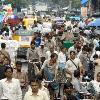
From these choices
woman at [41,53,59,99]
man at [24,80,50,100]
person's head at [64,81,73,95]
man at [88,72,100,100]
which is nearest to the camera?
man at [24,80,50,100]

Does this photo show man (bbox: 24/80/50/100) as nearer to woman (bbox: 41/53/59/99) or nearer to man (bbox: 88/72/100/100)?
man (bbox: 88/72/100/100)

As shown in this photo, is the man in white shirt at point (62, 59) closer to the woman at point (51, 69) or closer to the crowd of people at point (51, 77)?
the crowd of people at point (51, 77)

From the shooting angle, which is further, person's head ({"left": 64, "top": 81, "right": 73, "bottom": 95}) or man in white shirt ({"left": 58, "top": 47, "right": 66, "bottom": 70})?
man in white shirt ({"left": 58, "top": 47, "right": 66, "bottom": 70})

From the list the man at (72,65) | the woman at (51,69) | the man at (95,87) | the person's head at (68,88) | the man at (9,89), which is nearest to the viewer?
the man at (9,89)

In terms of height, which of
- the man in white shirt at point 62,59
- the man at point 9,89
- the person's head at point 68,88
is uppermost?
the man at point 9,89

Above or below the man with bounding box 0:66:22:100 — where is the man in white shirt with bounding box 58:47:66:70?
below

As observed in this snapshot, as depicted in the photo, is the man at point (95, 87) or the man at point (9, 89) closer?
the man at point (9, 89)

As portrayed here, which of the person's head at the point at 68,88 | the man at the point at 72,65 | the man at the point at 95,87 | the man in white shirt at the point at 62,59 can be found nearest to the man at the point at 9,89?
the person's head at the point at 68,88

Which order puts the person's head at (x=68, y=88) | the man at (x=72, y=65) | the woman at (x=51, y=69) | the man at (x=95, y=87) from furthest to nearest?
the man at (x=72, y=65) → the woman at (x=51, y=69) → the man at (x=95, y=87) → the person's head at (x=68, y=88)

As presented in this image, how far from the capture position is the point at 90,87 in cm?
1310

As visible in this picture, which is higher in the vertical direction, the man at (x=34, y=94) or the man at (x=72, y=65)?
the man at (x=34, y=94)

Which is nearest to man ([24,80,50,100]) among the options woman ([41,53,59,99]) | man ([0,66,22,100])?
man ([0,66,22,100])

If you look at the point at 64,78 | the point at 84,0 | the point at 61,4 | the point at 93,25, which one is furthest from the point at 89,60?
the point at 61,4

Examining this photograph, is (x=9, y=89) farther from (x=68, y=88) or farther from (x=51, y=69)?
(x=51, y=69)
